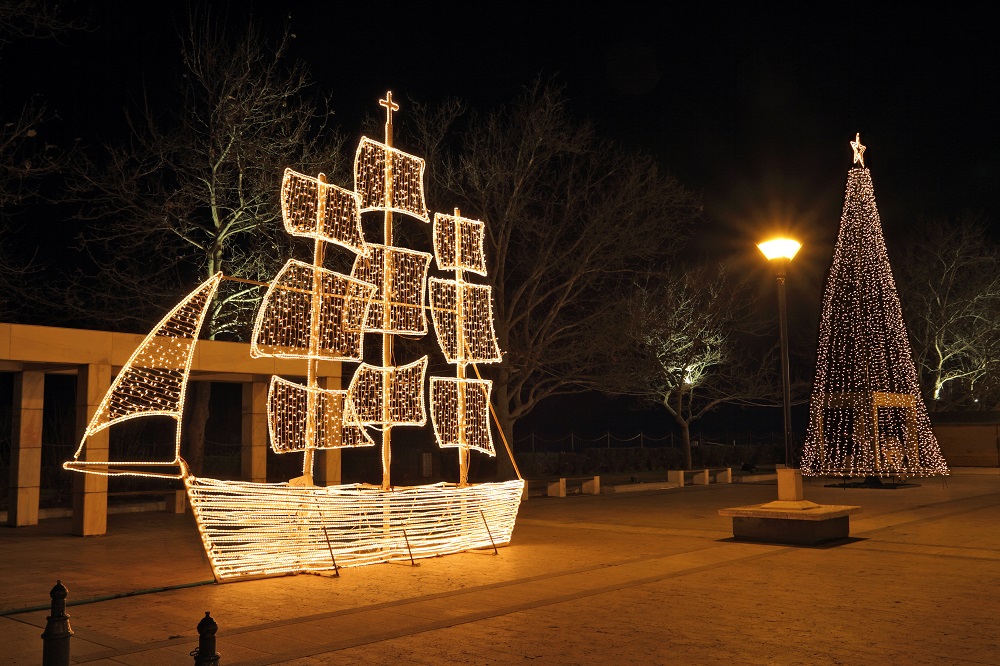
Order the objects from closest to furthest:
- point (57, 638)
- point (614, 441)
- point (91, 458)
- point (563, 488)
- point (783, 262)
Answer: point (57, 638), point (783, 262), point (91, 458), point (563, 488), point (614, 441)

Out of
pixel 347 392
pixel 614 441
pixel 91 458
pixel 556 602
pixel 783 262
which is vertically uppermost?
pixel 783 262

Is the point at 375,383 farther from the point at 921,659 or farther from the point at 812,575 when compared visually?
the point at 921,659

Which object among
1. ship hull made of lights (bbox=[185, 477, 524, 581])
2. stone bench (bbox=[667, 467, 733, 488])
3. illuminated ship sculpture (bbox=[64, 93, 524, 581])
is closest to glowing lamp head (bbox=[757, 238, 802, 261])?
illuminated ship sculpture (bbox=[64, 93, 524, 581])

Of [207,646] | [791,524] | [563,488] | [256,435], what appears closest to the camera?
[207,646]

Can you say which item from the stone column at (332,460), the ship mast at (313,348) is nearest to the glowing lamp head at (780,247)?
the ship mast at (313,348)

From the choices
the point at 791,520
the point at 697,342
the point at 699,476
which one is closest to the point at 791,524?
the point at 791,520

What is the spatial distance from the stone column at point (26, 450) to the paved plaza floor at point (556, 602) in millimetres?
1951

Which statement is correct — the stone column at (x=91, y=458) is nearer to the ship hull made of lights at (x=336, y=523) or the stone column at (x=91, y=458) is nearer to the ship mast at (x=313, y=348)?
the ship mast at (x=313, y=348)

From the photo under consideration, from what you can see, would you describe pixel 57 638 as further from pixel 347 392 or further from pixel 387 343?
pixel 387 343

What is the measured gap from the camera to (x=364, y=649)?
6.96 m

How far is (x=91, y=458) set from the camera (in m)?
15.7

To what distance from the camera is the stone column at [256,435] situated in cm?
1909

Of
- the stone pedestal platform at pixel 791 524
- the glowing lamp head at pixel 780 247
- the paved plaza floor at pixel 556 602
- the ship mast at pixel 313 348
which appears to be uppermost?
A: the glowing lamp head at pixel 780 247

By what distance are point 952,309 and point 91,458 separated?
37.8 m
